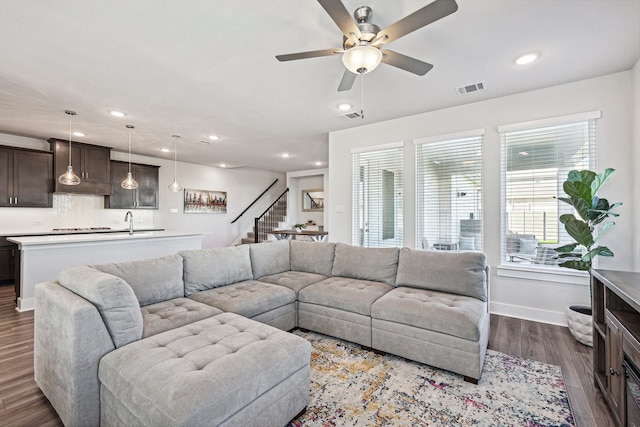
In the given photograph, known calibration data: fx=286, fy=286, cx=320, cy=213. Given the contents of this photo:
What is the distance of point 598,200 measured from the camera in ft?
9.05

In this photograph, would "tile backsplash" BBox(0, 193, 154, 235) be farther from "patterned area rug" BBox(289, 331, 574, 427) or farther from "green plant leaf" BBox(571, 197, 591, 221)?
"green plant leaf" BBox(571, 197, 591, 221)

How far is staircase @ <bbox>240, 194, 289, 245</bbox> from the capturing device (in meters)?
9.00

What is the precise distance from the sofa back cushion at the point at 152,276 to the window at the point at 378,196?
291cm

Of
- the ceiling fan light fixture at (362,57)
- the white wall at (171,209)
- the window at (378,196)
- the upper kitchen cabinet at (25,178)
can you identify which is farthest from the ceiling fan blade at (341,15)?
the white wall at (171,209)

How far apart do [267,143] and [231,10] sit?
393 centimetres

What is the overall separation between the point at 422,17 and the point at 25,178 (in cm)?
690

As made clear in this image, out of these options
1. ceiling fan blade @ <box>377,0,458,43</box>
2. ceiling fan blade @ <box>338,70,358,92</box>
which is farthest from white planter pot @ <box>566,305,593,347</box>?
ceiling fan blade @ <box>338,70,358,92</box>

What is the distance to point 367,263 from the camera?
334 cm

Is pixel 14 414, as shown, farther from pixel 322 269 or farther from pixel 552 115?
pixel 552 115

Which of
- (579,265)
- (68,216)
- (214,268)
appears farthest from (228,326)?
(68,216)

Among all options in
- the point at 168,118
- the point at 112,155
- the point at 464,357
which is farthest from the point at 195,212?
the point at 464,357

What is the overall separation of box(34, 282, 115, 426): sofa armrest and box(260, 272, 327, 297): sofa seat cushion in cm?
176

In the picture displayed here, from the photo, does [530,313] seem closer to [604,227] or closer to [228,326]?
[604,227]

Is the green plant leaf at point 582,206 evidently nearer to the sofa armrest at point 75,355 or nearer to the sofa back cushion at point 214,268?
the sofa back cushion at point 214,268
